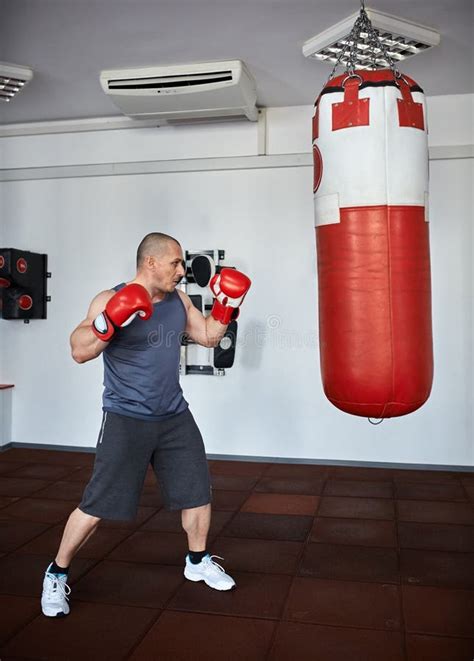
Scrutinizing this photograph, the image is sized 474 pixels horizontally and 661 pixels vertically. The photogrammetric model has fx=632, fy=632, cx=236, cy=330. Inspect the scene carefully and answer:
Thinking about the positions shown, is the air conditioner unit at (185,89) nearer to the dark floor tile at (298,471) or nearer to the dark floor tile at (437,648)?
the dark floor tile at (298,471)

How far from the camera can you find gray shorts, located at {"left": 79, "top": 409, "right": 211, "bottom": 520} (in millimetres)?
2242

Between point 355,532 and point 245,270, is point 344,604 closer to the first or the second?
point 355,532

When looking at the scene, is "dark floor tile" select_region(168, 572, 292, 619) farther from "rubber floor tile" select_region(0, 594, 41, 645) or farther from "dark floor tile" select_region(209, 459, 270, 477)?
"dark floor tile" select_region(209, 459, 270, 477)

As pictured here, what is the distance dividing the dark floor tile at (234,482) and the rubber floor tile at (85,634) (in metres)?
1.79

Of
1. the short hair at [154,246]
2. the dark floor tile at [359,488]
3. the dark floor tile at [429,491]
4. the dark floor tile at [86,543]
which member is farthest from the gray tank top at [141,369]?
the dark floor tile at [429,491]

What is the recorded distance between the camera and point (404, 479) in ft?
13.8

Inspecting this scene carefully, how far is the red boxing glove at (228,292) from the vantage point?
2.39m

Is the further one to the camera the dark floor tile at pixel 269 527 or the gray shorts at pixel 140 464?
the dark floor tile at pixel 269 527

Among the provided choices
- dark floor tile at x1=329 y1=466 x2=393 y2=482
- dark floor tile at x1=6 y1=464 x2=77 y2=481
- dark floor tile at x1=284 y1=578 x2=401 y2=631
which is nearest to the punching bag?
dark floor tile at x1=284 y1=578 x2=401 y2=631

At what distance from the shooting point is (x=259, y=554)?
9.30ft

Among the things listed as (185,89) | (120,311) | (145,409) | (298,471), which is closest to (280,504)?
(298,471)

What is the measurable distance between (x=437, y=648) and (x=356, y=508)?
159 centimetres

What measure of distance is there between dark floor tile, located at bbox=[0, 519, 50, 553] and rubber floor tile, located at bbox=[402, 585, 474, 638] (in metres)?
1.74

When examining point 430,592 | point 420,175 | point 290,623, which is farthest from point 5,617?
point 420,175
